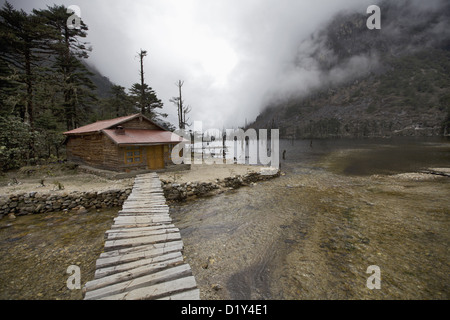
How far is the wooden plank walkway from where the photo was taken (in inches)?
152

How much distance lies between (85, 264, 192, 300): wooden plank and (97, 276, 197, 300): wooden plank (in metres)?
0.09

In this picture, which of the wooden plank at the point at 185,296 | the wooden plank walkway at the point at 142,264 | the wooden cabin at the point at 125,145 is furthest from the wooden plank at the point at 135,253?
the wooden cabin at the point at 125,145

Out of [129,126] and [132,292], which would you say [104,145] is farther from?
[132,292]

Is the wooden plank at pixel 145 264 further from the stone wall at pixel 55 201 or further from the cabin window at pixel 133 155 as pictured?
the cabin window at pixel 133 155

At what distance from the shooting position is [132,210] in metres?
8.00

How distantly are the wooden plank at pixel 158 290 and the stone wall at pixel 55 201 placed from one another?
8555 millimetres

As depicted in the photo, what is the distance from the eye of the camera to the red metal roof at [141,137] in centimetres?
1385

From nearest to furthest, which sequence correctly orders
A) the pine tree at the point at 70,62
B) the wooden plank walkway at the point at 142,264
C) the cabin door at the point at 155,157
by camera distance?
the wooden plank walkway at the point at 142,264, the cabin door at the point at 155,157, the pine tree at the point at 70,62

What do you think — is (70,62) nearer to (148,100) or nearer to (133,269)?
(148,100)

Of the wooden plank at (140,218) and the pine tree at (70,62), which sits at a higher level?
the pine tree at (70,62)

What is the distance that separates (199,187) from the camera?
13.7m

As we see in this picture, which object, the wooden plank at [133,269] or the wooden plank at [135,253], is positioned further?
the wooden plank at [135,253]

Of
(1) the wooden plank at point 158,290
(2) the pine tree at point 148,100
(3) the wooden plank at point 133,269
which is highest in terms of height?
(2) the pine tree at point 148,100
